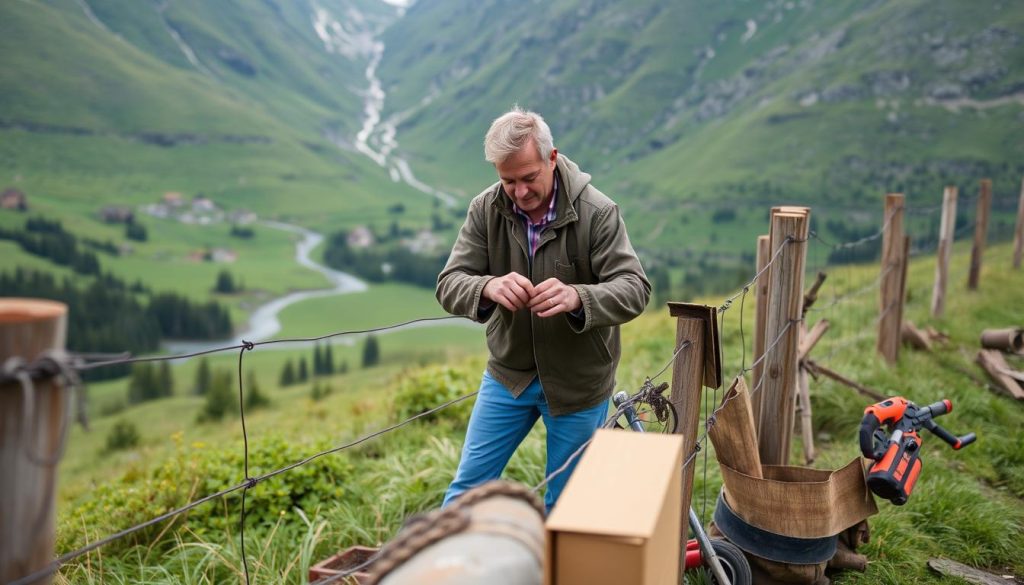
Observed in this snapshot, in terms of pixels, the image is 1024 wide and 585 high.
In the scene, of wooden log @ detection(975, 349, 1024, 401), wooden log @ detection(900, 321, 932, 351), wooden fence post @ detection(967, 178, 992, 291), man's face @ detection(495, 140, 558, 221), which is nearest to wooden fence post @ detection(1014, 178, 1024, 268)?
wooden fence post @ detection(967, 178, 992, 291)

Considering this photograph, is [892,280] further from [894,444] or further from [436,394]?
[436,394]

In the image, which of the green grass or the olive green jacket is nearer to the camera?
the olive green jacket

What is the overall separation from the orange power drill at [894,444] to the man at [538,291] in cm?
141

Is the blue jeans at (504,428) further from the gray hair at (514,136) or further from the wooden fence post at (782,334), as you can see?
the wooden fence post at (782,334)

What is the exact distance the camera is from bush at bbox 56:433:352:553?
5871 mm

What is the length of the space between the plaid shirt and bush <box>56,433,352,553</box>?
3028mm

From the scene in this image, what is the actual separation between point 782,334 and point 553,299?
2.06 metres

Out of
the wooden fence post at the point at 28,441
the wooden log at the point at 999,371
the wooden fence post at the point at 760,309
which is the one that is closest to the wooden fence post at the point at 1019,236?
the wooden log at the point at 999,371

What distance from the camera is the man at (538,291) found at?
3.50 metres

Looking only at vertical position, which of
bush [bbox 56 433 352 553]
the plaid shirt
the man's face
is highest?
the man's face

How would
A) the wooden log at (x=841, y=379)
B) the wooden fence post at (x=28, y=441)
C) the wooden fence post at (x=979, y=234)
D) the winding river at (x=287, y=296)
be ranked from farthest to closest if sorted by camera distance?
1. the winding river at (x=287, y=296)
2. the wooden fence post at (x=979, y=234)
3. the wooden log at (x=841, y=379)
4. the wooden fence post at (x=28, y=441)

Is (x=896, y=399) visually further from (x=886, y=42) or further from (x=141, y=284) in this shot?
(x=886, y=42)

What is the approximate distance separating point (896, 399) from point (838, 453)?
2.34 m

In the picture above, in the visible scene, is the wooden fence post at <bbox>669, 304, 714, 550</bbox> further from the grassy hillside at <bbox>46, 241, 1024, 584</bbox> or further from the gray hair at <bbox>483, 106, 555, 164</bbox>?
the grassy hillside at <bbox>46, 241, 1024, 584</bbox>
